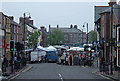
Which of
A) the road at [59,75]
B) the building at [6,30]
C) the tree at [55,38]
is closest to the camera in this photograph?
the road at [59,75]

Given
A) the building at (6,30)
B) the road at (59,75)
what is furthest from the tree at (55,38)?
the road at (59,75)

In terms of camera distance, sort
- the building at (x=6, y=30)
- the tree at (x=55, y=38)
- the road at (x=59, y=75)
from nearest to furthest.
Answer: the road at (x=59, y=75), the building at (x=6, y=30), the tree at (x=55, y=38)

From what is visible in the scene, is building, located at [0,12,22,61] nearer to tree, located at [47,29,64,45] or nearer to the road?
the road

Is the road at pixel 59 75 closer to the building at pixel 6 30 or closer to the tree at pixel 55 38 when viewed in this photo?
the building at pixel 6 30

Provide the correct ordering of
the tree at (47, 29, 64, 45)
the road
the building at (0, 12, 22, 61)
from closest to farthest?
1. the road
2. the building at (0, 12, 22, 61)
3. the tree at (47, 29, 64, 45)

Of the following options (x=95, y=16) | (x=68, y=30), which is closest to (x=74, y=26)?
(x=68, y=30)

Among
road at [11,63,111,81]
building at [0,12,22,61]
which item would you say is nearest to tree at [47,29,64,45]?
building at [0,12,22,61]

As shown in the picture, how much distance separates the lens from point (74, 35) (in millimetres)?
168125

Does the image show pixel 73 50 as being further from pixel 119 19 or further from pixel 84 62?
pixel 119 19

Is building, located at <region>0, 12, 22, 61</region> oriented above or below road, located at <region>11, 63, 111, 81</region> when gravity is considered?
above

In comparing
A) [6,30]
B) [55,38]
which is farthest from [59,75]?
[55,38]

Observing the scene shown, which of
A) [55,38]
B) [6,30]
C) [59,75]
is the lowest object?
[59,75]

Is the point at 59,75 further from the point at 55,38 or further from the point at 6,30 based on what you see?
the point at 55,38

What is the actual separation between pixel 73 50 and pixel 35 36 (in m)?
36.5
